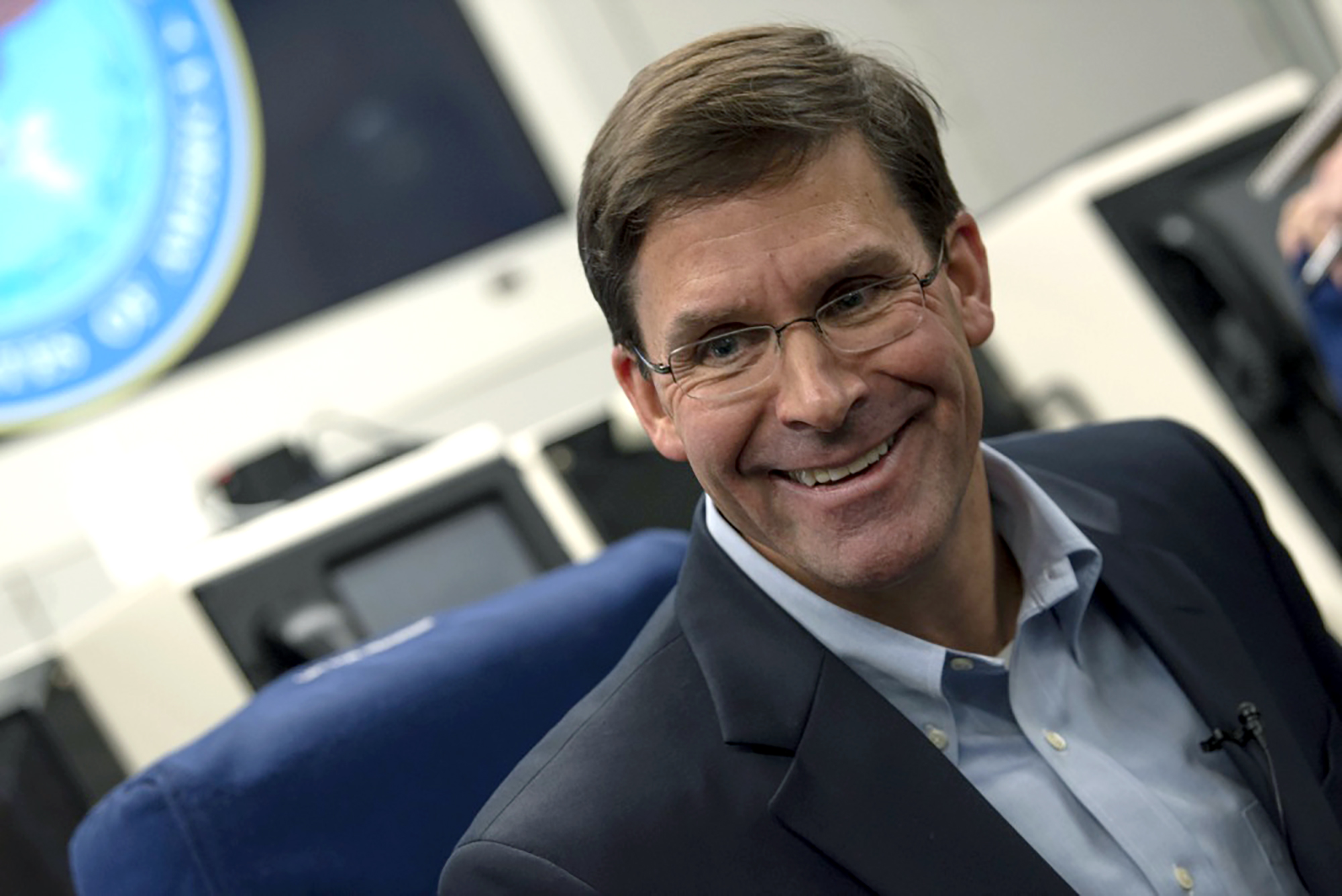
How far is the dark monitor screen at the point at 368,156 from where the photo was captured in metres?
3.32

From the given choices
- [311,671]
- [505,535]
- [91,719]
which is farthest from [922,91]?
[91,719]

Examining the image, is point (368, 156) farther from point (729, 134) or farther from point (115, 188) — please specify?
point (729, 134)

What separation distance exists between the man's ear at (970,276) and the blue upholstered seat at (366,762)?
1.16ft

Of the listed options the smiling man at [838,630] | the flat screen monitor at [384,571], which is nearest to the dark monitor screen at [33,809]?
the flat screen monitor at [384,571]

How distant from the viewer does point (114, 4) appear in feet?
Result: 10.6

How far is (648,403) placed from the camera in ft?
3.69

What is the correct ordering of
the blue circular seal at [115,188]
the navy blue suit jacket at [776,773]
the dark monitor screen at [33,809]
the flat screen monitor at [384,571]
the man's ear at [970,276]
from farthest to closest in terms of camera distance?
the blue circular seal at [115,188] → the flat screen monitor at [384,571] → the dark monitor screen at [33,809] → the man's ear at [970,276] → the navy blue suit jacket at [776,773]

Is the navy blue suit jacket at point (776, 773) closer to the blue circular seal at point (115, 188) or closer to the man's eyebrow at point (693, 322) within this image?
the man's eyebrow at point (693, 322)

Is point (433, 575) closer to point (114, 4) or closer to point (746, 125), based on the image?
point (746, 125)

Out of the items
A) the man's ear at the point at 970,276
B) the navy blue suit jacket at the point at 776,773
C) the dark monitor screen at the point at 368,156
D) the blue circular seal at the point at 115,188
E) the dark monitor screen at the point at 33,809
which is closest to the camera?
the navy blue suit jacket at the point at 776,773

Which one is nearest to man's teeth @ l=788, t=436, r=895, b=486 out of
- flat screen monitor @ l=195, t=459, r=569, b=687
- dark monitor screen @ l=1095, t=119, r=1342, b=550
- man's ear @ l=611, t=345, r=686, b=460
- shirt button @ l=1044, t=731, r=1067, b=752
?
man's ear @ l=611, t=345, r=686, b=460

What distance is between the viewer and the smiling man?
3.14ft

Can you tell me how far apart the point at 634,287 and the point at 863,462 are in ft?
0.64

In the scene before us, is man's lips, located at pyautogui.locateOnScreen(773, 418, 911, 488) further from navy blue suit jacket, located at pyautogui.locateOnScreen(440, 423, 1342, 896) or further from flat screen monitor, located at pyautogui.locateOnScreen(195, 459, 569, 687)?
flat screen monitor, located at pyautogui.locateOnScreen(195, 459, 569, 687)
